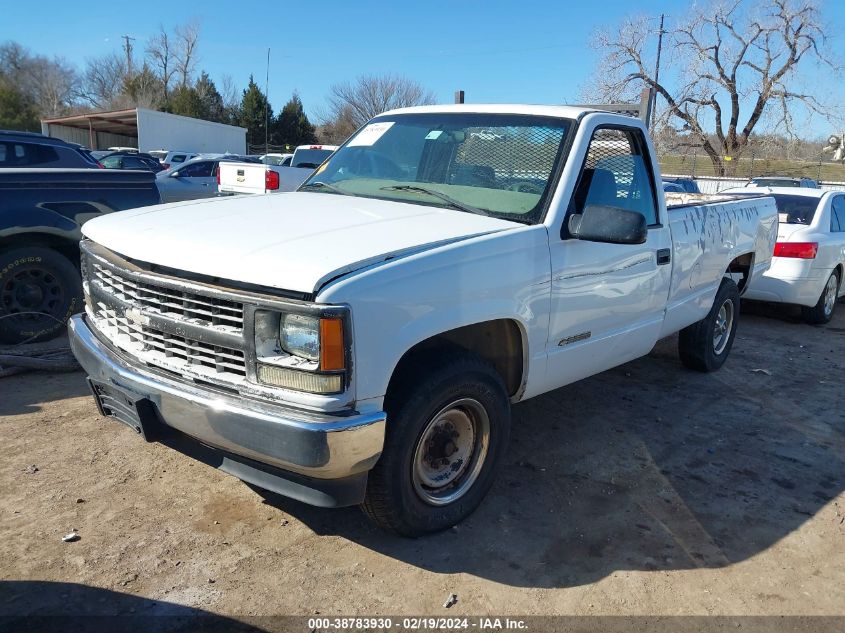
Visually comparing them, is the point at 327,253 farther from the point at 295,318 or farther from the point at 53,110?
the point at 53,110

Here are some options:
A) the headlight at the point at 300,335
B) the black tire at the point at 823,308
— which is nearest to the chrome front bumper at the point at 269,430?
the headlight at the point at 300,335

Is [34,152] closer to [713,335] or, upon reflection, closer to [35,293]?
[35,293]

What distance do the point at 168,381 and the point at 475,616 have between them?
1.58 m

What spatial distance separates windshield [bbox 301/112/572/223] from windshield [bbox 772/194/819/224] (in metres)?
5.76

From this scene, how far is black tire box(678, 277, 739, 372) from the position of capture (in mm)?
5816

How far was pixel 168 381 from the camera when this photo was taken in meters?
2.89

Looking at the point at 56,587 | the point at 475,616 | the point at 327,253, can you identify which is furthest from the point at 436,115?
the point at 56,587

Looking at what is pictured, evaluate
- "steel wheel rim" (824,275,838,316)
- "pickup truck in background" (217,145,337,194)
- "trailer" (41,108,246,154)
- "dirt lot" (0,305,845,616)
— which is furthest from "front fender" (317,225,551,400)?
"trailer" (41,108,246,154)

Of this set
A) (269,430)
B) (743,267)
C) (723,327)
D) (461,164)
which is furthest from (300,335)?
(743,267)

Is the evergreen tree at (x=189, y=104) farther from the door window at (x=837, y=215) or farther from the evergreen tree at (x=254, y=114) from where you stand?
the door window at (x=837, y=215)

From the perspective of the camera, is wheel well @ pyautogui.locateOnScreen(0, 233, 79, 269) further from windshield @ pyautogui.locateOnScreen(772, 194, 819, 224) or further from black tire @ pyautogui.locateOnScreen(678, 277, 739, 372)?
windshield @ pyautogui.locateOnScreen(772, 194, 819, 224)

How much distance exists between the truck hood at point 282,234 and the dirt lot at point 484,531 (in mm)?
1288

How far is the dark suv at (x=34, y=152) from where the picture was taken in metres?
8.43

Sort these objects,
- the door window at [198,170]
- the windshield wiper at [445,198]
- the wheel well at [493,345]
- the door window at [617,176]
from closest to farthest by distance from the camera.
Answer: the wheel well at [493,345], the windshield wiper at [445,198], the door window at [617,176], the door window at [198,170]
